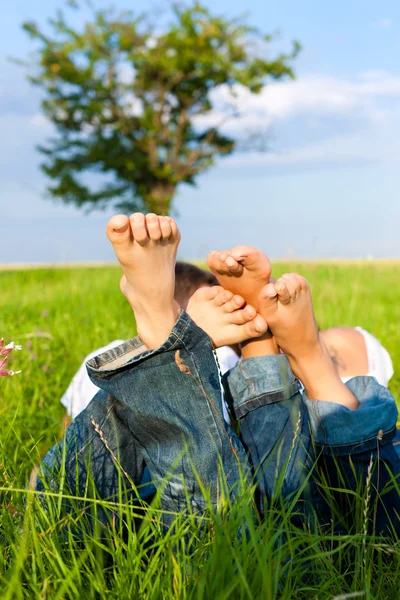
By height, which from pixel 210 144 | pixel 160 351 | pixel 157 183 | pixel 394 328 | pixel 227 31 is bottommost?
pixel 394 328

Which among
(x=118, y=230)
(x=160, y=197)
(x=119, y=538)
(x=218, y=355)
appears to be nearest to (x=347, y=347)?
(x=218, y=355)

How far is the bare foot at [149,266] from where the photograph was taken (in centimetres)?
141

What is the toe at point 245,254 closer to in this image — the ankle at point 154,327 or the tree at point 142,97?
the ankle at point 154,327

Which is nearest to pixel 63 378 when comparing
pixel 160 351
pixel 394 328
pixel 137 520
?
pixel 137 520

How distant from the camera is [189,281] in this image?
2.43 m

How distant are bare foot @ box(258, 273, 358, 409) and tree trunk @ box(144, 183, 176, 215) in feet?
49.3

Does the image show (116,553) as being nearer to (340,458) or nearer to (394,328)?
(340,458)

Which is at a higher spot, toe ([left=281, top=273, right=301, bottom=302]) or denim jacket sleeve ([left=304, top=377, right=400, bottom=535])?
toe ([left=281, top=273, right=301, bottom=302])

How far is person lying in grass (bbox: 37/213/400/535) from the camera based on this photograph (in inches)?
50.3

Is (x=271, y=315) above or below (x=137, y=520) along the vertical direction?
above

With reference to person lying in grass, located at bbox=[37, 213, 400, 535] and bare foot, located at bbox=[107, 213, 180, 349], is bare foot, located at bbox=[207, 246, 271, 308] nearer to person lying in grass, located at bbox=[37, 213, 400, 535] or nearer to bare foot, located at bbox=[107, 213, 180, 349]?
person lying in grass, located at bbox=[37, 213, 400, 535]

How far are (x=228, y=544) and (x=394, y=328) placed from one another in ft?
11.5

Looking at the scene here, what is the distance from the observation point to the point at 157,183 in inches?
686

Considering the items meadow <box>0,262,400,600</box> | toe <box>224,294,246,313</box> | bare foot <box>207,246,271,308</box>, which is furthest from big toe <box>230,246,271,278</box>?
meadow <box>0,262,400,600</box>
